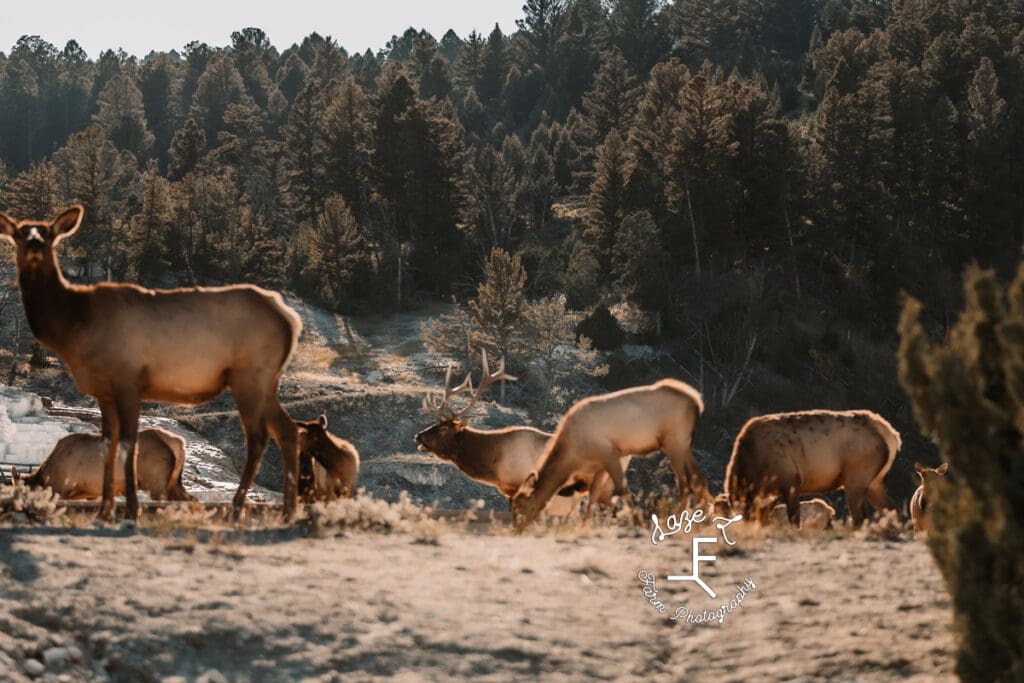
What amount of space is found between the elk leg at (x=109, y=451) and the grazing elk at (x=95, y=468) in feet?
20.0

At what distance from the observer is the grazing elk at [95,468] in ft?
58.4

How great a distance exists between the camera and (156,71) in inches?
6501

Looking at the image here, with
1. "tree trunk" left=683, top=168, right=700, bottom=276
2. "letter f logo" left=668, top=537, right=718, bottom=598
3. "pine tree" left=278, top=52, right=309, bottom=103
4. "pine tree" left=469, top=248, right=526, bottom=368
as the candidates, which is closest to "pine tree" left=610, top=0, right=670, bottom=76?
"pine tree" left=278, top=52, right=309, bottom=103

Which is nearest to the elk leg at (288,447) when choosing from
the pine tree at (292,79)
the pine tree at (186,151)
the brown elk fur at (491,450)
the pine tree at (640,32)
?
the brown elk fur at (491,450)

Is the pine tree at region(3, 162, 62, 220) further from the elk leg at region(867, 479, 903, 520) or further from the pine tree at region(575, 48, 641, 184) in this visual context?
→ the elk leg at region(867, 479, 903, 520)

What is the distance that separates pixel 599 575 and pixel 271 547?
7.49ft

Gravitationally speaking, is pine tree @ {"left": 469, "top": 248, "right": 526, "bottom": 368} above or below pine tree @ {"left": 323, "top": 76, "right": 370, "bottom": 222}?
below

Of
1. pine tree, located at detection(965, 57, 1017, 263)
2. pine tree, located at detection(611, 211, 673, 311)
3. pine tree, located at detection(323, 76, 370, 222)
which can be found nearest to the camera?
pine tree, located at detection(611, 211, 673, 311)

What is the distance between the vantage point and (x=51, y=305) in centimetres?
1099

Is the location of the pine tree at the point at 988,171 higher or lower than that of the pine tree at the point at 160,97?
lower

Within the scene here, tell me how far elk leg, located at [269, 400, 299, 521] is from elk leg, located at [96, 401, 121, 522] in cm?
126

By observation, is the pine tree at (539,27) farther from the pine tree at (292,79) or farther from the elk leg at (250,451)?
the elk leg at (250,451)

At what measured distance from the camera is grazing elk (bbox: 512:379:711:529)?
47.4 feet

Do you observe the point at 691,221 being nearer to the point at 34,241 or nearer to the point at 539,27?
the point at 34,241
